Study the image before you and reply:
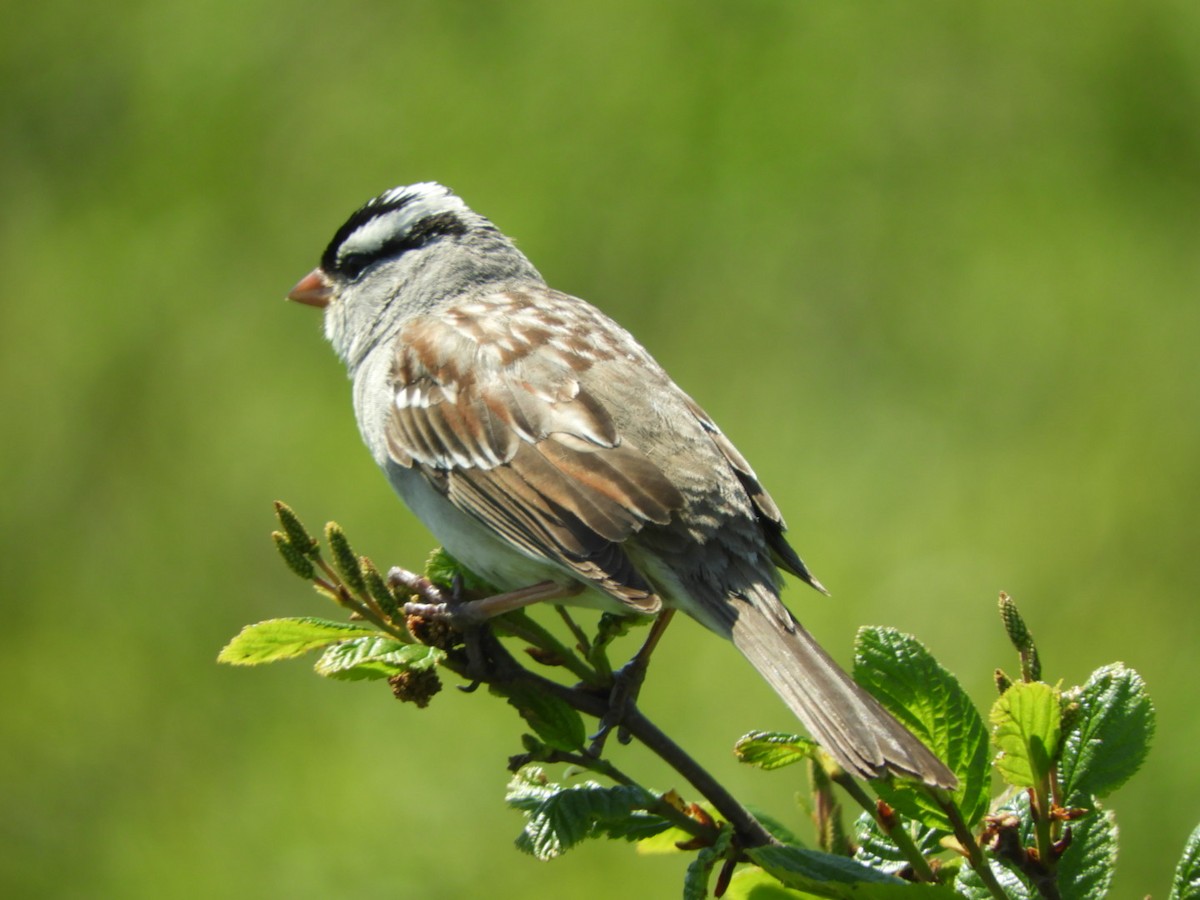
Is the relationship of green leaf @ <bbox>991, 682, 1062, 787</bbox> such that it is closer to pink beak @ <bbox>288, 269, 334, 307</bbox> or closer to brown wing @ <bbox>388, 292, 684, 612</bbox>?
brown wing @ <bbox>388, 292, 684, 612</bbox>

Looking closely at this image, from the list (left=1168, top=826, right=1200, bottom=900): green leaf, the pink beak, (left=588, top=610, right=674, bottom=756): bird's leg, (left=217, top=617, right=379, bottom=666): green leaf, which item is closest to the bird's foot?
(left=588, top=610, right=674, bottom=756): bird's leg

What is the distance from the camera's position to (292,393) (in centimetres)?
588

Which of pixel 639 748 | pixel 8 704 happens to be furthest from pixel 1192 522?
pixel 8 704

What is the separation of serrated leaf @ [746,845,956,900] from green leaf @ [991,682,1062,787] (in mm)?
164

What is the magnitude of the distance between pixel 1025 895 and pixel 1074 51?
5.19 m

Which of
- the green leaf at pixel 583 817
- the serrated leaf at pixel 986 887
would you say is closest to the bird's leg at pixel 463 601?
the green leaf at pixel 583 817

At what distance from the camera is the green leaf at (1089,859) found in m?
1.53

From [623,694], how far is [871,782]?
0.39 metres

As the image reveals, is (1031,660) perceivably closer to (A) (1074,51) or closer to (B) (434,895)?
(B) (434,895)

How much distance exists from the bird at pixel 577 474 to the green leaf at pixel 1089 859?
30 cm

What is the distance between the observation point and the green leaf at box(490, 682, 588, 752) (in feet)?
5.82

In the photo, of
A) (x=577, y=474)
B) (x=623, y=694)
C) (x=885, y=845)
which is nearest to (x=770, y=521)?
(x=577, y=474)

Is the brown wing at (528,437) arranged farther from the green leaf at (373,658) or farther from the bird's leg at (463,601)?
the green leaf at (373,658)

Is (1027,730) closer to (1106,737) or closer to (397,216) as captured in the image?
(1106,737)
